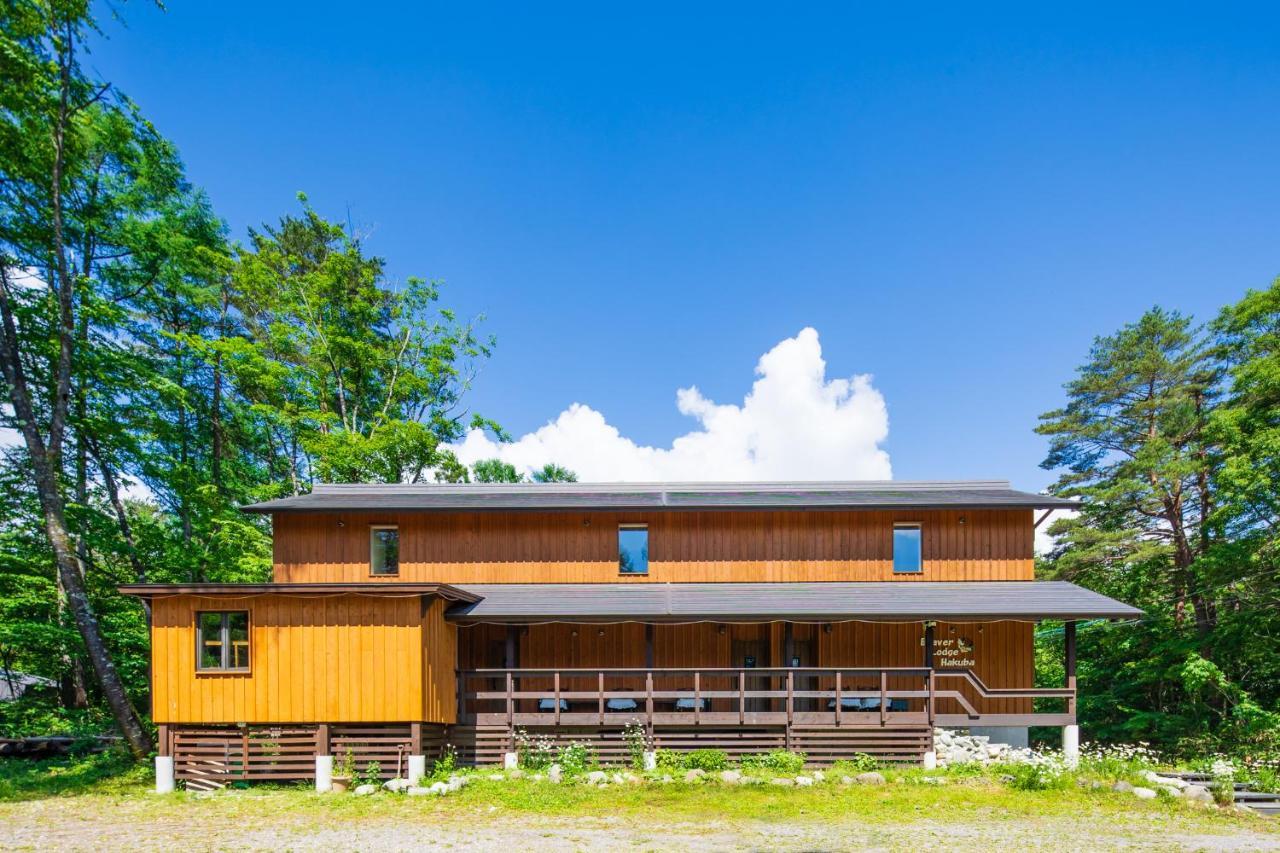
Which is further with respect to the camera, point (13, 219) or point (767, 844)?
point (13, 219)

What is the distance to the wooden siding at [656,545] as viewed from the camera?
1800 cm

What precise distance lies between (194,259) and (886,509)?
25.5 metres

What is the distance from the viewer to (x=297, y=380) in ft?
91.9

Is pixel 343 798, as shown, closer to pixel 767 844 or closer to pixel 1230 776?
pixel 767 844

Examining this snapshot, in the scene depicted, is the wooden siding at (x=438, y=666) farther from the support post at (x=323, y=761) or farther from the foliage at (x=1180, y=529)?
the foliage at (x=1180, y=529)

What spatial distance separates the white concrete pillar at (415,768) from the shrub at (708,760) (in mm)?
5380

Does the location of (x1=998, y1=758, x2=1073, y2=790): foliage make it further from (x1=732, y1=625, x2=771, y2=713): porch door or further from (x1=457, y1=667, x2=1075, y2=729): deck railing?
(x1=732, y1=625, x2=771, y2=713): porch door

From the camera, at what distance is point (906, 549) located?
714 inches

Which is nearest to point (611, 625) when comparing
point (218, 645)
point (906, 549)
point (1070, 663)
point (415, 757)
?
point (415, 757)

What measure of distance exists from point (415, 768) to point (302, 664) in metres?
3.10

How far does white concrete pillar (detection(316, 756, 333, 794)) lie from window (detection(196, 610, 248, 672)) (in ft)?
7.97

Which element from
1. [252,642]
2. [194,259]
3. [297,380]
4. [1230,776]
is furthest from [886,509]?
[194,259]

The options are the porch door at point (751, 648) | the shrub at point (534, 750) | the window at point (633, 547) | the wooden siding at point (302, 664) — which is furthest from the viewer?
the window at point (633, 547)

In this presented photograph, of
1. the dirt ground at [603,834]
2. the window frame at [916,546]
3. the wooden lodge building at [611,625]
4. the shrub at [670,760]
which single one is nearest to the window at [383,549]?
the wooden lodge building at [611,625]
